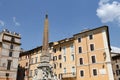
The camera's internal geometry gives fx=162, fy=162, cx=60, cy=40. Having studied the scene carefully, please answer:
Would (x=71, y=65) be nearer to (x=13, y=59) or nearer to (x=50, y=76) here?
(x=50, y=76)

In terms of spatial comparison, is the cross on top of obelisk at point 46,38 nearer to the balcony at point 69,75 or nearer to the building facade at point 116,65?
the balcony at point 69,75

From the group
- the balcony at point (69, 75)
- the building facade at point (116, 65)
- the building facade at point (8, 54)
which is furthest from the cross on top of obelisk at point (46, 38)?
the building facade at point (116, 65)

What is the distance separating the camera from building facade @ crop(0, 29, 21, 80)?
4002 centimetres

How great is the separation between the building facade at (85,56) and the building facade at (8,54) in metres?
10.8

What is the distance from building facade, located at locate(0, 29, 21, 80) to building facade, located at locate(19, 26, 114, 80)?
1077 cm

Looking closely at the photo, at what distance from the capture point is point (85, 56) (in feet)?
107

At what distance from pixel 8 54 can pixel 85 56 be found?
20.6m

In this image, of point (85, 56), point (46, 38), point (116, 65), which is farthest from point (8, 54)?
point (116, 65)

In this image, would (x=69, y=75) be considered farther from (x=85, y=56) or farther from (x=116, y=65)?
(x=116, y=65)

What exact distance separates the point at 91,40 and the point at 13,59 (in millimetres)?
21492

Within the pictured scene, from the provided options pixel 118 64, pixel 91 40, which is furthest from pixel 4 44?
pixel 118 64

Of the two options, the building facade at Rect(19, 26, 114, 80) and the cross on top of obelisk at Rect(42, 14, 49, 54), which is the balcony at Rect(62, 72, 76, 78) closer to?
the building facade at Rect(19, 26, 114, 80)

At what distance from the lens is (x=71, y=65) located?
34688 millimetres

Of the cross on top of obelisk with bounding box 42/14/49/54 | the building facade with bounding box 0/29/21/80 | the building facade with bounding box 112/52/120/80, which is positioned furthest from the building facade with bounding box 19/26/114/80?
the building facade with bounding box 112/52/120/80
